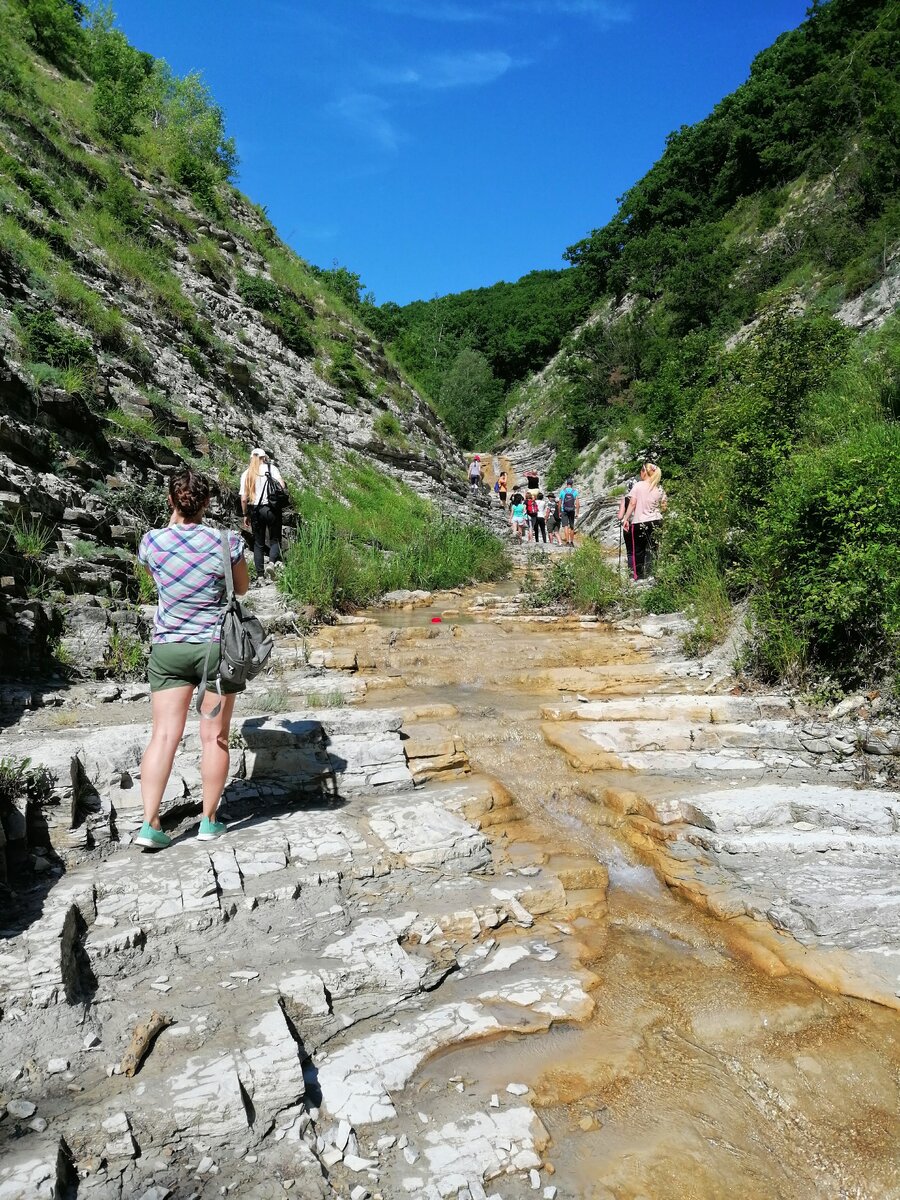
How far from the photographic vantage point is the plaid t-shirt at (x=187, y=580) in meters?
4.07

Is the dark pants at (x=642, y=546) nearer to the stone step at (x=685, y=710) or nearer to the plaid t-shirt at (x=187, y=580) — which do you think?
the stone step at (x=685, y=710)

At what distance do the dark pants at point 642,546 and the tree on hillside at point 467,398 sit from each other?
158ft

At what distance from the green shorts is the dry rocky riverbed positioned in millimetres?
721

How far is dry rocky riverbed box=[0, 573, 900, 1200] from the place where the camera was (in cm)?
240

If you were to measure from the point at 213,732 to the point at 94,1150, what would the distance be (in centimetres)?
210

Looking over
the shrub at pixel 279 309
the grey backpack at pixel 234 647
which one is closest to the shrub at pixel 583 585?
the grey backpack at pixel 234 647

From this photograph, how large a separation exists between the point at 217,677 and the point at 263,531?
22.3 ft

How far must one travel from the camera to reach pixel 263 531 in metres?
10.5

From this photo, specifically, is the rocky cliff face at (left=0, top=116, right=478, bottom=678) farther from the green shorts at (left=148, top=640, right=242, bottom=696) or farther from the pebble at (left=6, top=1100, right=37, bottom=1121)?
the pebble at (left=6, top=1100, right=37, bottom=1121)

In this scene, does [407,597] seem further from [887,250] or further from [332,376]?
[887,250]

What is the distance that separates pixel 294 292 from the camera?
24.2 metres

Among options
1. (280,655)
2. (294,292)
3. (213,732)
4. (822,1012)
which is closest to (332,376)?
(294,292)

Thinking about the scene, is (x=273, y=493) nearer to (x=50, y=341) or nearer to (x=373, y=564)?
(x=373, y=564)

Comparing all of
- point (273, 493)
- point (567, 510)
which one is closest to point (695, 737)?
point (273, 493)
